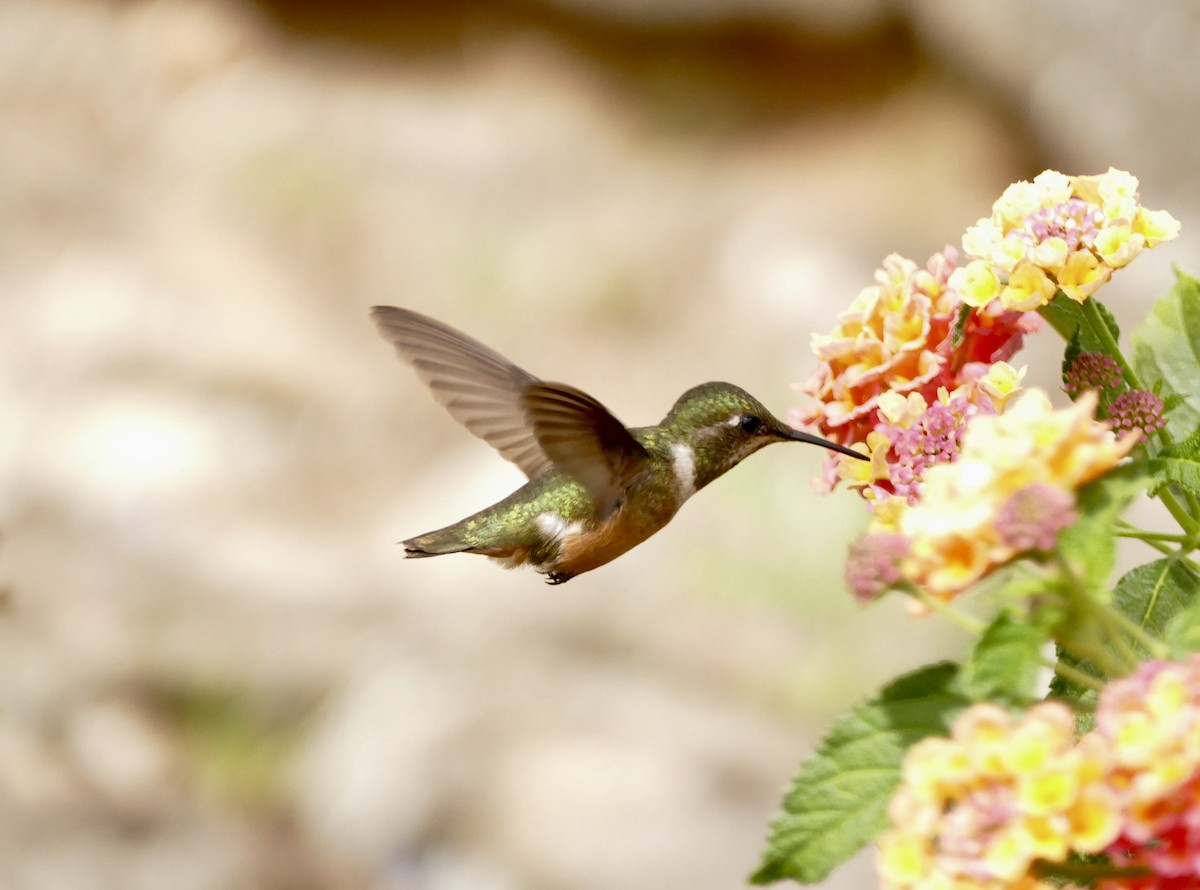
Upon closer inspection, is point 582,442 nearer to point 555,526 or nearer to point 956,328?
point 555,526

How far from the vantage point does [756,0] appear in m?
4.08

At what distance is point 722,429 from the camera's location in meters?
0.94

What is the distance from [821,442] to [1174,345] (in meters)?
0.23

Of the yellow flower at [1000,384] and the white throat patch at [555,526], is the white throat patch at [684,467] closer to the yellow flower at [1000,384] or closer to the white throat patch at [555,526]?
the white throat patch at [555,526]

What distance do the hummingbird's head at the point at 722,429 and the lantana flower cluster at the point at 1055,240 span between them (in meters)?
0.23

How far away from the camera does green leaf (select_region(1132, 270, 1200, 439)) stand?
0.79 m

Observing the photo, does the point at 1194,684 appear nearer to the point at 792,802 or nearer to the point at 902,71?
the point at 792,802

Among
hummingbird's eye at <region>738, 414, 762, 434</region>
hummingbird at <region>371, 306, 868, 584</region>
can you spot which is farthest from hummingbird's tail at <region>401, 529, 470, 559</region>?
hummingbird's eye at <region>738, 414, 762, 434</region>

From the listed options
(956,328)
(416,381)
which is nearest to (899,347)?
(956,328)

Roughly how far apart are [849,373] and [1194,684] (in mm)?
338

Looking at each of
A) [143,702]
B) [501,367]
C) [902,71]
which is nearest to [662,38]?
[902,71]

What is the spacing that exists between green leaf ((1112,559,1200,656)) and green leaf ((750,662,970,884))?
0.21 meters

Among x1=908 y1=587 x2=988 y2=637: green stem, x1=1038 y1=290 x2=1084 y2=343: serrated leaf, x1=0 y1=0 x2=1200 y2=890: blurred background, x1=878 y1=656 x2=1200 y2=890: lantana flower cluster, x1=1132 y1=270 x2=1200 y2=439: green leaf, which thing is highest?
x1=0 y1=0 x2=1200 y2=890: blurred background

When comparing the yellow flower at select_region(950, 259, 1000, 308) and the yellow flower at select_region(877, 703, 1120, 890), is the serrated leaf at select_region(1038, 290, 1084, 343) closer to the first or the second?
the yellow flower at select_region(950, 259, 1000, 308)
